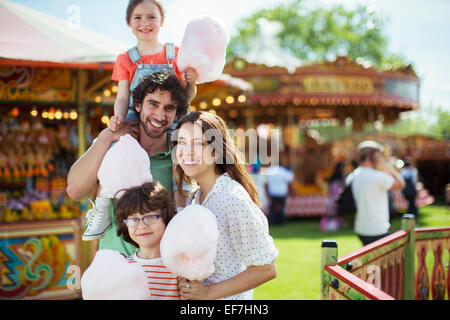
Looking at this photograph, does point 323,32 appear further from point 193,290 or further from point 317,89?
point 193,290

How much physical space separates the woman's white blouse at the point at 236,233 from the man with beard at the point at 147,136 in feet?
1.44

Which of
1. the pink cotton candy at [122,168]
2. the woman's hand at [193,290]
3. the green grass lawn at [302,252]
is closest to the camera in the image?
the woman's hand at [193,290]

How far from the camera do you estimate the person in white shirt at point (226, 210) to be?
1.76 meters

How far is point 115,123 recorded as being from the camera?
6.85ft

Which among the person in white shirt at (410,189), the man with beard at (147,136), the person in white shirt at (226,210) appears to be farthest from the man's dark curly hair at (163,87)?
the person in white shirt at (410,189)

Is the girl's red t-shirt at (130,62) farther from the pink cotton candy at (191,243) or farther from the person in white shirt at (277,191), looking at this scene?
the person in white shirt at (277,191)

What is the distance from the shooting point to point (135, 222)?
1.79m

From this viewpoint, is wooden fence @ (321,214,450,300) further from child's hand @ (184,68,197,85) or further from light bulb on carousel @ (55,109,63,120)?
light bulb on carousel @ (55,109,63,120)

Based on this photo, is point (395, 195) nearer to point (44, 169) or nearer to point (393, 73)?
point (393, 73)

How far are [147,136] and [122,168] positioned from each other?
35cm

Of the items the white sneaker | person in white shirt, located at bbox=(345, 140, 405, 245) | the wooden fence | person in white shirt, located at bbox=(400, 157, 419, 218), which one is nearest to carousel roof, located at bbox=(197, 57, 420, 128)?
person in white shirt, located at bbox=(400, 157, 419, 218)

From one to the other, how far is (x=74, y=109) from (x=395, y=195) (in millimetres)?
9778

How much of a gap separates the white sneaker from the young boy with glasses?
0.25 metres
